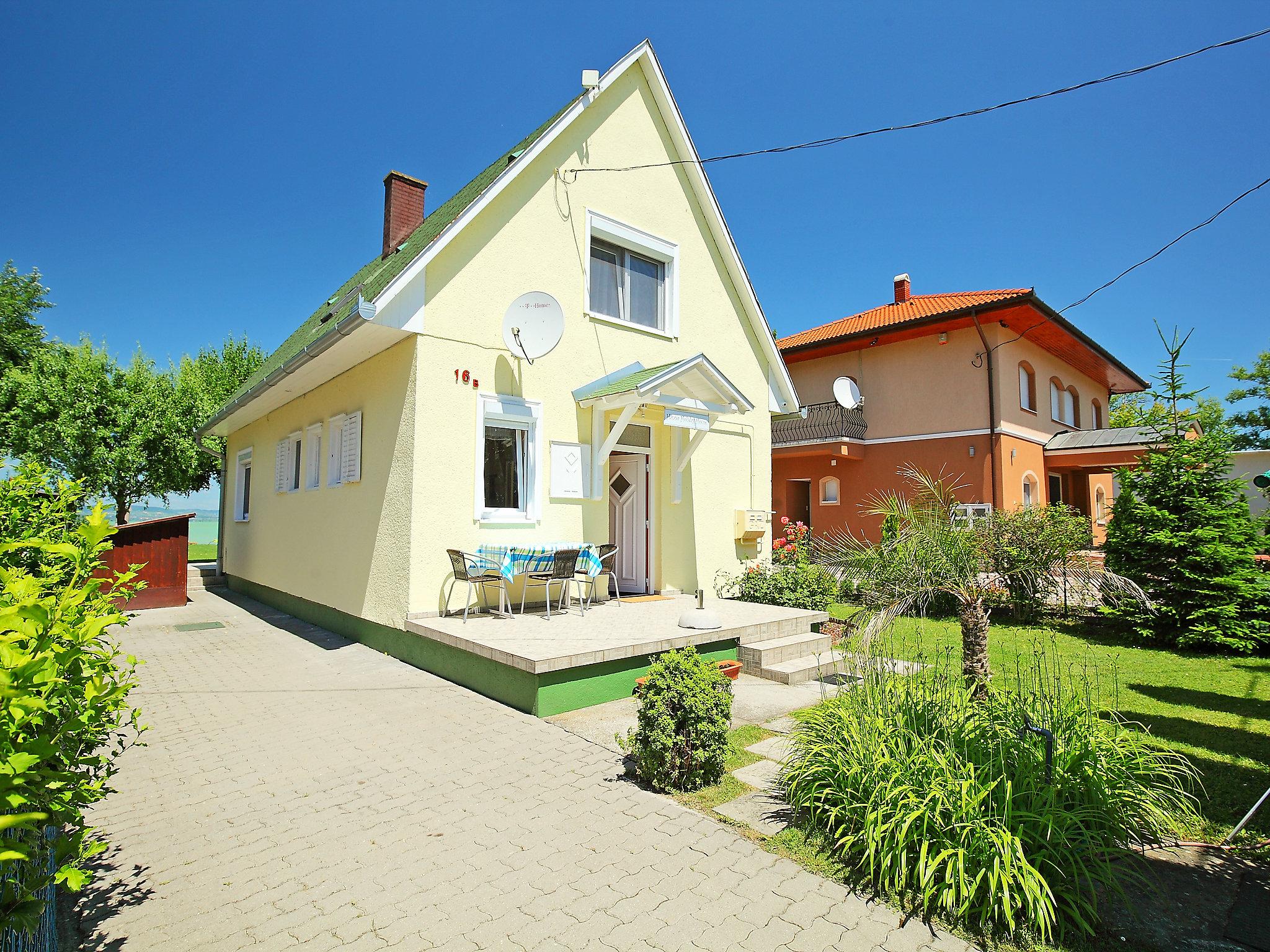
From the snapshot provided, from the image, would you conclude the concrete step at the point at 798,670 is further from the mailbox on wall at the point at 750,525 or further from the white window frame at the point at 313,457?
the white window frame at the point at 313,457

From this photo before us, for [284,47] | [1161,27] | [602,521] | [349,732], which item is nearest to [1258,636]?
[1161,27]

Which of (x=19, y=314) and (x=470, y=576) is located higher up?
(x=19, y=314)

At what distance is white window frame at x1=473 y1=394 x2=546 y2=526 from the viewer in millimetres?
8344

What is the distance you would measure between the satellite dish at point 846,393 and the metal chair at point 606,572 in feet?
37.8

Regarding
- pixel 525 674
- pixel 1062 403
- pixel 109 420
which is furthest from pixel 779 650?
pixel 109 420

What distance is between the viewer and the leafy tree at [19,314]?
25.5m

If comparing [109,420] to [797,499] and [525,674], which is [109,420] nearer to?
[525,674]

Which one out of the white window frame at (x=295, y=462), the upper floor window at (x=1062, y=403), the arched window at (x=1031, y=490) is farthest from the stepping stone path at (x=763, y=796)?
the upper floor window at (x=1062, y=403)

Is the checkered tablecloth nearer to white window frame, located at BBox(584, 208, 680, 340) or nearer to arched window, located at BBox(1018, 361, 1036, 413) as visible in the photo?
white window frame, located at BBox(584, 208, 680, 340)

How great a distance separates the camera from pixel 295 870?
3.44 m

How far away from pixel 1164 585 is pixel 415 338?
11238 mm

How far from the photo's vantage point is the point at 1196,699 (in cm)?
646

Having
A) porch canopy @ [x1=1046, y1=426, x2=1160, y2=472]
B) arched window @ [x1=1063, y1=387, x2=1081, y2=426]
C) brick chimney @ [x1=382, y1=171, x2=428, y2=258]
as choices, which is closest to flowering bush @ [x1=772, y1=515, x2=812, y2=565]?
brick chimney @ [x1=382, y1=171, x2=428, y2=258]

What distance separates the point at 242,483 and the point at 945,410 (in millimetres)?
20326
